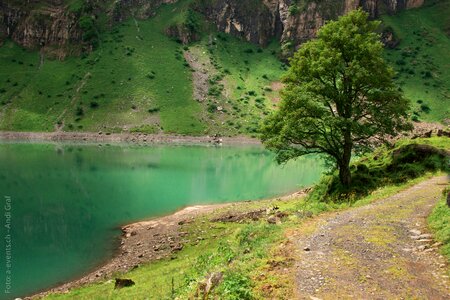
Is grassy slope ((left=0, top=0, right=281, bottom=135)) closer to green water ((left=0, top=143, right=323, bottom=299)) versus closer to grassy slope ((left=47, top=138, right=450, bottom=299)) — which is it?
green water ((left=0, top=143, right=323, bottom=299))

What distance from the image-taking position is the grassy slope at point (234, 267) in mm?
13836

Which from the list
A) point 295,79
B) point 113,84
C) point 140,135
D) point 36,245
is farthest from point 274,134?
point 113,84

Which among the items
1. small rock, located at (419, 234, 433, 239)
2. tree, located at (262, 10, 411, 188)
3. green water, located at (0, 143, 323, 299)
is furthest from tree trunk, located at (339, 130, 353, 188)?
green water, located at (0, 143, 323, 299)

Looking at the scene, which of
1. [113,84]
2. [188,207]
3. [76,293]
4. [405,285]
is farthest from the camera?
[113,84]

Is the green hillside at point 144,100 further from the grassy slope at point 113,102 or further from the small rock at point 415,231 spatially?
the small rock at point 415,231

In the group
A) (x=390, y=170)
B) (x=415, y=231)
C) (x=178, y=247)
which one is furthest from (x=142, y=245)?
(x=415, y=231)

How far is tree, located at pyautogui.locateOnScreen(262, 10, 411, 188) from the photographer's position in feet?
110

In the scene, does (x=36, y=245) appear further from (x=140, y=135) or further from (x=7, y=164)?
(x=140, y=135)

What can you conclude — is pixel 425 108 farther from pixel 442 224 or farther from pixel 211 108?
pixel 442 224

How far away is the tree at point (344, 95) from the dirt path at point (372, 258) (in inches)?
456

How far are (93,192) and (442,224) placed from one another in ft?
180

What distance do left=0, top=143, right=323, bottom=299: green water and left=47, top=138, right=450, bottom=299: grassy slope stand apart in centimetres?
782

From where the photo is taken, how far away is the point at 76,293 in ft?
85.8

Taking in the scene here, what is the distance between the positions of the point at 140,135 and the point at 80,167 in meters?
71.1
